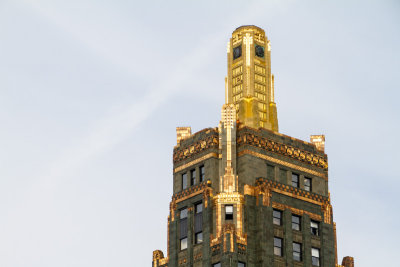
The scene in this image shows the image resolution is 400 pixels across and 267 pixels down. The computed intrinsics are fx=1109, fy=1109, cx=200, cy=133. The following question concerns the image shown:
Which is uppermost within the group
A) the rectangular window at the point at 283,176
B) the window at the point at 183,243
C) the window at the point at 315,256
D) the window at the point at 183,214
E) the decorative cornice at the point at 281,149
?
the decorative cornice at the point at 281,149

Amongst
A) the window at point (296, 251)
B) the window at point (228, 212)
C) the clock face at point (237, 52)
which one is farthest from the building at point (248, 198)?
the clock face at point (237, 52)

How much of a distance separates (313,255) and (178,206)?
1718 centimetres

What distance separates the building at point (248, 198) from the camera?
12706cm

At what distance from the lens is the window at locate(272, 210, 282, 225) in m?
130

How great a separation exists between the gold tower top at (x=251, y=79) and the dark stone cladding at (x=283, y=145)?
A: 5.47m

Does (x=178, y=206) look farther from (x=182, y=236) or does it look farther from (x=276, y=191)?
(x=276, y=191)

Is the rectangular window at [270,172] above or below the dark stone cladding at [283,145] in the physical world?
below

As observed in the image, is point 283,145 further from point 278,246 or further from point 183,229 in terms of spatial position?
point 183,229

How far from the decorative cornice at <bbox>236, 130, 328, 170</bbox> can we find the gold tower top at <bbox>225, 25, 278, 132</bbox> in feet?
20.2

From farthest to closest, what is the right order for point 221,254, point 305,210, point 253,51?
1. point 253,51
2. point 305,210
3. point 221,254

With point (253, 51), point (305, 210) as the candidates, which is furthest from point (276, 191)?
point (253, 51)

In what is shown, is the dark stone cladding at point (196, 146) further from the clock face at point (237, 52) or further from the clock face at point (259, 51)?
the clock face at point (259, 51)

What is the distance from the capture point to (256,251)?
127m

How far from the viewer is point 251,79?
14200 centimetres
